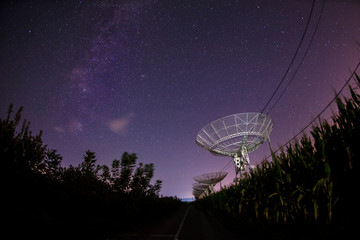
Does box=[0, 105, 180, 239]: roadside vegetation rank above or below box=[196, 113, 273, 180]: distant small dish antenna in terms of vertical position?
below

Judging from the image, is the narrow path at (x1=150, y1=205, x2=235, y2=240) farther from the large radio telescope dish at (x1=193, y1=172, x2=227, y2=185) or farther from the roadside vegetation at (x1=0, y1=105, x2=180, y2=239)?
the large radio telescope dish at (x1=193, y1=172, x2=227, y2=185)

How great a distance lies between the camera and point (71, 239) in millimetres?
3877

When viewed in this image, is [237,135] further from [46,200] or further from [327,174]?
[46,200]

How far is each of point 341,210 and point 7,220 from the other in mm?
6205

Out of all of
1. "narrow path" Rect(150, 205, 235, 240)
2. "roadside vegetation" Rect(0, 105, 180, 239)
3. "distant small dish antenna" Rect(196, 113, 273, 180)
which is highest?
"distant small dish antenna" Rect(196, 113, 273, 180)

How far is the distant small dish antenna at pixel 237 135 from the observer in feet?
77.5

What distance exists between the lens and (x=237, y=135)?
24.5 m

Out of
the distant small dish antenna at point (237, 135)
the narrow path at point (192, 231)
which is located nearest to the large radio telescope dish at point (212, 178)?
the distant small dish antenna at point (237, 135)

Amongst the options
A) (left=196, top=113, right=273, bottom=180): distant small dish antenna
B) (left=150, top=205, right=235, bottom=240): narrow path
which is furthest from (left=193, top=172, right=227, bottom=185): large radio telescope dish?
(left=150, top=205, right=235, bottom=240): narrow path

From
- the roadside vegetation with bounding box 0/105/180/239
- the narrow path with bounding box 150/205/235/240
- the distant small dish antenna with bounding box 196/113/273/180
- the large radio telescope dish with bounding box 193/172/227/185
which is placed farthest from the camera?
the large radio telescope dish with bounding box 193/172/227/185

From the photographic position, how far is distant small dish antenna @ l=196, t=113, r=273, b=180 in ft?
77.5

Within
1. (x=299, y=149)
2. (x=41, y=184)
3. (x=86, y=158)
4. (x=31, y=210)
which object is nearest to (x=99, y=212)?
(x=41, y=184)

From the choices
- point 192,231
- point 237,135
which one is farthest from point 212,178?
point 192,231

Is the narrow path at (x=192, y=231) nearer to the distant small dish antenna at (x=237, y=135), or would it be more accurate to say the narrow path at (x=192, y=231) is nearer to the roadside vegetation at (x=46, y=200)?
the roadside vegetation at (x=46, y=200)
